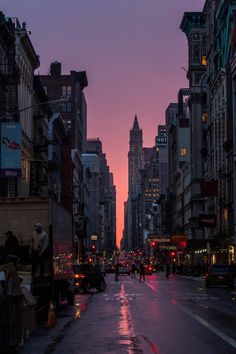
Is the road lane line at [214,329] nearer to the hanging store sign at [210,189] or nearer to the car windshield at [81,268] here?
the car windshield at [81,268]

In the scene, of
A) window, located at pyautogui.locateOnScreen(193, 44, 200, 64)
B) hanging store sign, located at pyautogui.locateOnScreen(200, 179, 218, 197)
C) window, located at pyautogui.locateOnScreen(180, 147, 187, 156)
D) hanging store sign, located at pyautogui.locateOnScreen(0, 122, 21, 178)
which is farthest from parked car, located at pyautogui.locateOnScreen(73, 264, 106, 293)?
window, located at pyautogui.locateOnScreen(180, 147, 187, 156)

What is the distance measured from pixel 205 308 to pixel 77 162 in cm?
11099

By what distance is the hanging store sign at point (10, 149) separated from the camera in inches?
1367

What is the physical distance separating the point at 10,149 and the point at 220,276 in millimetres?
21278

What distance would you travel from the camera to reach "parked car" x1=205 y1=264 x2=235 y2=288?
50062 mm

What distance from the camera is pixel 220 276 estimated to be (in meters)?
50.2

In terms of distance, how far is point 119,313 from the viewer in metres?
24.0

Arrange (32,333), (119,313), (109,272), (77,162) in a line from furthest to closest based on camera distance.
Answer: (77,162), (109,272), (119,313), (32,333)

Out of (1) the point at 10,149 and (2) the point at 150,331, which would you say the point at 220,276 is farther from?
(2) the point at 150,331

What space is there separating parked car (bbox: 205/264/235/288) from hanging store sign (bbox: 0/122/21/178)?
19763 mm

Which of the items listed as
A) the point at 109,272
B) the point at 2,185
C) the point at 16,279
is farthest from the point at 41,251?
the point at 109,272

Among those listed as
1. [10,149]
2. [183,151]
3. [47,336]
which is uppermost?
[183,151]

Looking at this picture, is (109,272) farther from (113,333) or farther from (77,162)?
(113,333)

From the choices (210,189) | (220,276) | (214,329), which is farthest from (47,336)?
(210,189)
